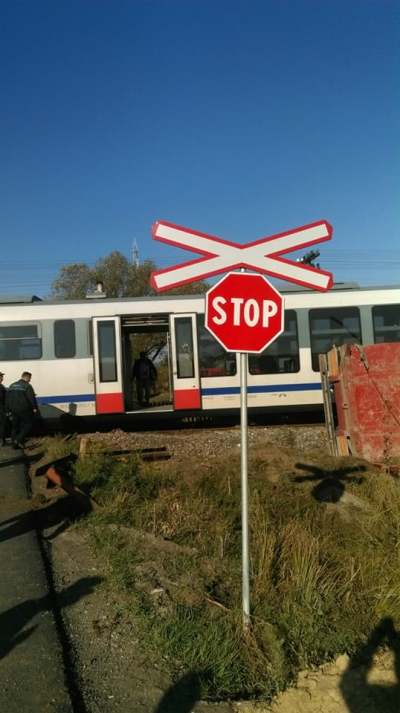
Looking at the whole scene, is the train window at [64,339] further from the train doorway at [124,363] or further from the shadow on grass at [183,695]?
the shadow on grass at [183,695]

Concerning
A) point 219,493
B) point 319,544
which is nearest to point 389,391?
point 219,493

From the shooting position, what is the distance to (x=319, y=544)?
5.27 metres

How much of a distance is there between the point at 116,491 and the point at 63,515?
926mm

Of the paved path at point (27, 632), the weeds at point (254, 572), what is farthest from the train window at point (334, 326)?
the paved path at point (27, 632)

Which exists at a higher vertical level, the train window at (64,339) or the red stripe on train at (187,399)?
the train window at (64,339)

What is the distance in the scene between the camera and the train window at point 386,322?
15.2m

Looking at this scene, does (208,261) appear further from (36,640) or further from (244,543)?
(36,640)

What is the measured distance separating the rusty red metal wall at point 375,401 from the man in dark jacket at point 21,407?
6.74 metres

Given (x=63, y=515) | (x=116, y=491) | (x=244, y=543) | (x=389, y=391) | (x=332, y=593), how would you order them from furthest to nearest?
(x=389, y=391) → (x=116, y=491) → (x=63, y=515) → (x=332, y=593) → (x=244, y=543)

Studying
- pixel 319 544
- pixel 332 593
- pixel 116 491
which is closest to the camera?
pixel 332 593

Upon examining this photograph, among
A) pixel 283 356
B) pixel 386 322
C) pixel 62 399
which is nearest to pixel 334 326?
pixel 386 322

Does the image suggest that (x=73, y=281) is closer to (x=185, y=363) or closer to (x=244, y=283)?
(x=185, y=363)

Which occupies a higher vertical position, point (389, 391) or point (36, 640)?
point (389, 391)

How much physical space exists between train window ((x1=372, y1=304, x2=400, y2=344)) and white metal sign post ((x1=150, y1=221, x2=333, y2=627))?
11.4 metres
